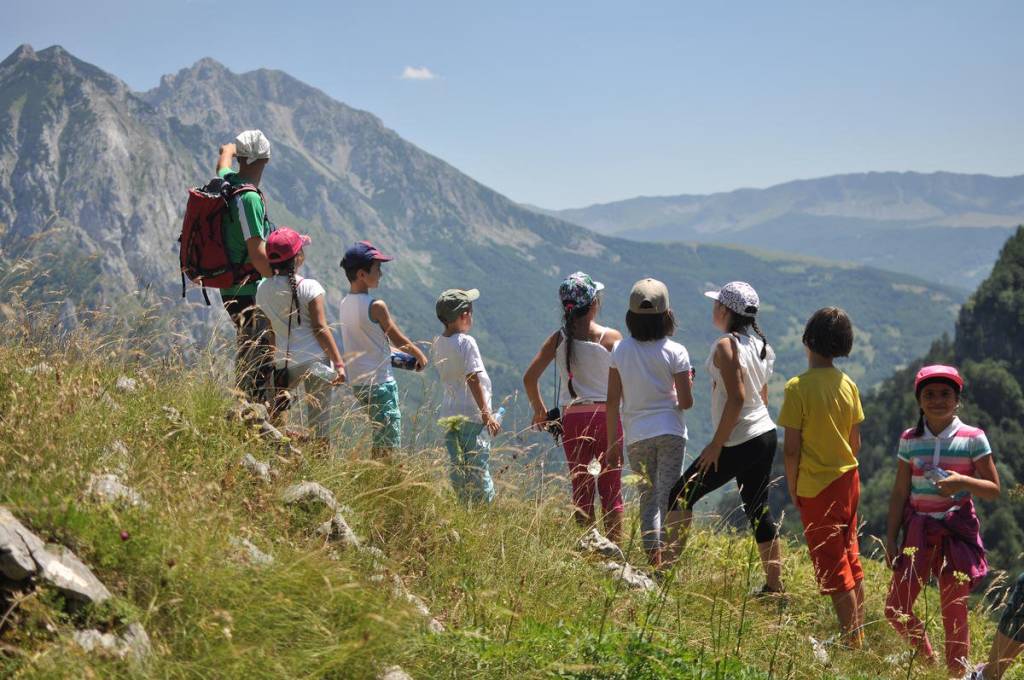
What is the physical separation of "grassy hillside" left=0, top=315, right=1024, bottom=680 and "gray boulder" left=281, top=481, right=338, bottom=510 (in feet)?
0.19

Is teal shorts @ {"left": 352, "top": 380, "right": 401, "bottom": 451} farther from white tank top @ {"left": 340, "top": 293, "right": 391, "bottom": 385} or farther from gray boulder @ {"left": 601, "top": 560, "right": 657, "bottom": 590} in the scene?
gray boulder @ {"left": 601, "top": 560, "right": 657, "bottom": 590}

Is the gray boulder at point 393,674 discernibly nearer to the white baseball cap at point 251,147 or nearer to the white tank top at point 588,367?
the white tank top at point 588,367

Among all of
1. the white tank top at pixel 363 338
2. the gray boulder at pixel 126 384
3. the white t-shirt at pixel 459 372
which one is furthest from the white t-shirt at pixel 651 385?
the gray boulder at pixel 126 384

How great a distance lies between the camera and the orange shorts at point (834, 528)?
551 centimetres

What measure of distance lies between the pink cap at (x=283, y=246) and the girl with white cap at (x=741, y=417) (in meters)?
2.96

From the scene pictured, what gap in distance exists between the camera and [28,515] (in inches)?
126

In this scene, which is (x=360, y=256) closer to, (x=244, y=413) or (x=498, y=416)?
(x=498, y=416)

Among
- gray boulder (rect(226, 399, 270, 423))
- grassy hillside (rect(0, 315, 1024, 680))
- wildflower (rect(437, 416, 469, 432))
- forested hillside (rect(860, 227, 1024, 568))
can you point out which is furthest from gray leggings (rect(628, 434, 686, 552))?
forested hillside (rect(860, 227, 1024, 568))

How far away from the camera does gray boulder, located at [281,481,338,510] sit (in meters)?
4.29

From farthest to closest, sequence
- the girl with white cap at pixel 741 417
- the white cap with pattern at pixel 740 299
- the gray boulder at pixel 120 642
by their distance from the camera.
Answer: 1. the white cap with pattern at pixel 740 299
2. the girl with white cap at pixel 741 417
3. the gray boulder at pixel 120 642

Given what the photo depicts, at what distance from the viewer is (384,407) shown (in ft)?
22.8

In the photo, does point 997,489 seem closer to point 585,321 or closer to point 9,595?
point 585,321

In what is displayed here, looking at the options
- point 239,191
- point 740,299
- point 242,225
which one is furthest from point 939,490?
point 239,191

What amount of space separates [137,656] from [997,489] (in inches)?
193
